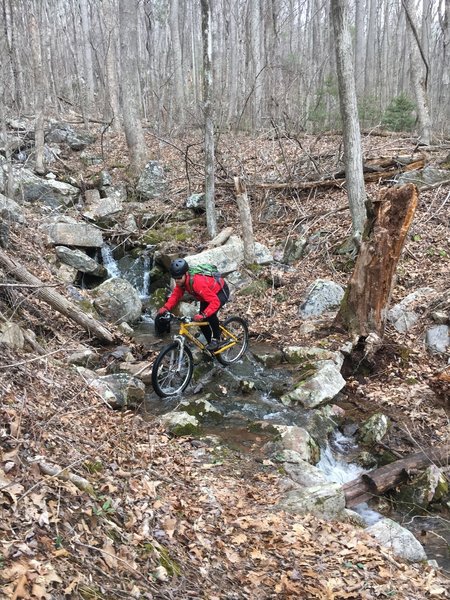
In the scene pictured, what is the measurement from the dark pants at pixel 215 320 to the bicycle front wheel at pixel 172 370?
2.34ft

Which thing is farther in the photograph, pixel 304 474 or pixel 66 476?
pixel 304 474

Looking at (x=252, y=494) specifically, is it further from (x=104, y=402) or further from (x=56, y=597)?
(x=56, y=597)

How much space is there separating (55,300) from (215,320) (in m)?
2.60

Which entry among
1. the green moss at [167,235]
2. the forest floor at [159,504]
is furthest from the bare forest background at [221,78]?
the forest floor at [159,504]

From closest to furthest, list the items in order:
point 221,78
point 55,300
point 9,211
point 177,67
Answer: point 55,300, point 9,211, point 221,78, point 177,67

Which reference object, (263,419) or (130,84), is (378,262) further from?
(130,84)

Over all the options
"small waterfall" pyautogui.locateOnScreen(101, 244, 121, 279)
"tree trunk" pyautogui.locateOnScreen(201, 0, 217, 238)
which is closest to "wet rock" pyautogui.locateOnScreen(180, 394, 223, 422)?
"small waterfall" pyautogui.locateOnScreen(101, 244, 121, 279)

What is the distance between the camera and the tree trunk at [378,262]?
26.2 feet

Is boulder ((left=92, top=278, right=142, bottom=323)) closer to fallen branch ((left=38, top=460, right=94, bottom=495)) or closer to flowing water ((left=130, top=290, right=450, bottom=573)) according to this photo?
flowing water ((left=130, top=290, right=450, bottom=573))

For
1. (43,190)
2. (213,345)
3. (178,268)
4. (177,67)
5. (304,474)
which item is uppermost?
(177,67)

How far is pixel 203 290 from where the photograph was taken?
7359 millimetres

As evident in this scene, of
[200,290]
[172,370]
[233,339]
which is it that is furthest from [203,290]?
[233,339]

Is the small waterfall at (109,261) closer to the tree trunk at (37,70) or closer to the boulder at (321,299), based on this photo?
the tree trunk at (37,70)

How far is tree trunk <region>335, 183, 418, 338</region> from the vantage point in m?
7.99
